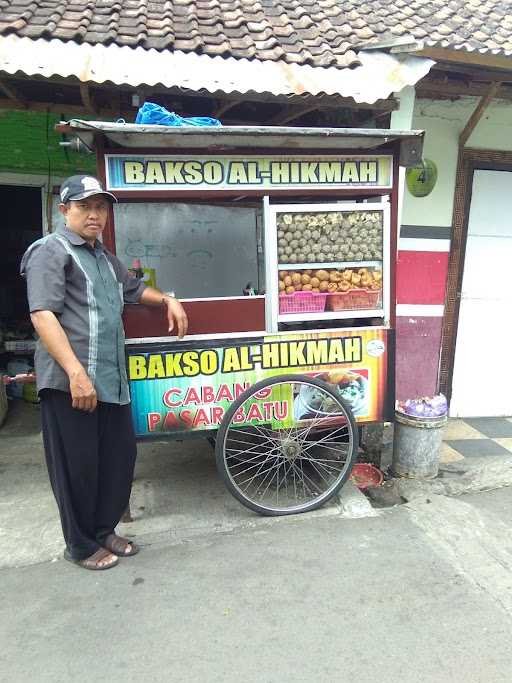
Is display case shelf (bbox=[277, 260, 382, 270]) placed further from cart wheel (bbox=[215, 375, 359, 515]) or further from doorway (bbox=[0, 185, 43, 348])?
doorway (bbox=[0, 185, 43, 348])

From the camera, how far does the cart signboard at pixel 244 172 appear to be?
9.47ft

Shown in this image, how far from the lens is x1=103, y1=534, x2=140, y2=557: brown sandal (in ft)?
9.18

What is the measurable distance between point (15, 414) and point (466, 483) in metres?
4.25

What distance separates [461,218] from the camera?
5129 millimetres

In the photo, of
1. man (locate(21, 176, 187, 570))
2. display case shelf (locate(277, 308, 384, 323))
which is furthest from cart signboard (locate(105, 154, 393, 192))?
display case shelf (locate(277, 308, 384, 323))

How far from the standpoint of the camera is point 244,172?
3051 millimetres

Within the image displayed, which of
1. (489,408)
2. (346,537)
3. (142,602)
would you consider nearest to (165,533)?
(142,602)

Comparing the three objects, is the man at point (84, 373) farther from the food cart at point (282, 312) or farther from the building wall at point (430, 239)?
the building wall at point (430, 239)

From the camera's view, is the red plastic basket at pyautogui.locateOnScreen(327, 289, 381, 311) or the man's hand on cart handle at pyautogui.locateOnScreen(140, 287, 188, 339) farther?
the red plastic basket at pyautogui.locateOnScreen(327, 289, 381, 311)

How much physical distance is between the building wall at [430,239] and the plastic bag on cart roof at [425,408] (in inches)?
45.5

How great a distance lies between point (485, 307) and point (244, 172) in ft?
11.0

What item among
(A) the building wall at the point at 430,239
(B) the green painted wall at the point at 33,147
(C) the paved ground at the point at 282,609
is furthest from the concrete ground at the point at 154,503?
(B) the green painted wall at the point at 33,147

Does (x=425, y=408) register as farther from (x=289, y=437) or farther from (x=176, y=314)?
(x=176, y=314)

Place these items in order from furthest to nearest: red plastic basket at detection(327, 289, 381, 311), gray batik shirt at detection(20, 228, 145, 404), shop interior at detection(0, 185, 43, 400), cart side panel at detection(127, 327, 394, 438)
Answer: shop interior at detection(0, 185, 43, 400) → red plastic basket at detection(327, 289, 381, 311) → cart side panel at detection(127, 327, 394, 438) → gray batik shirt at detection(20, 228, 145, 404)
